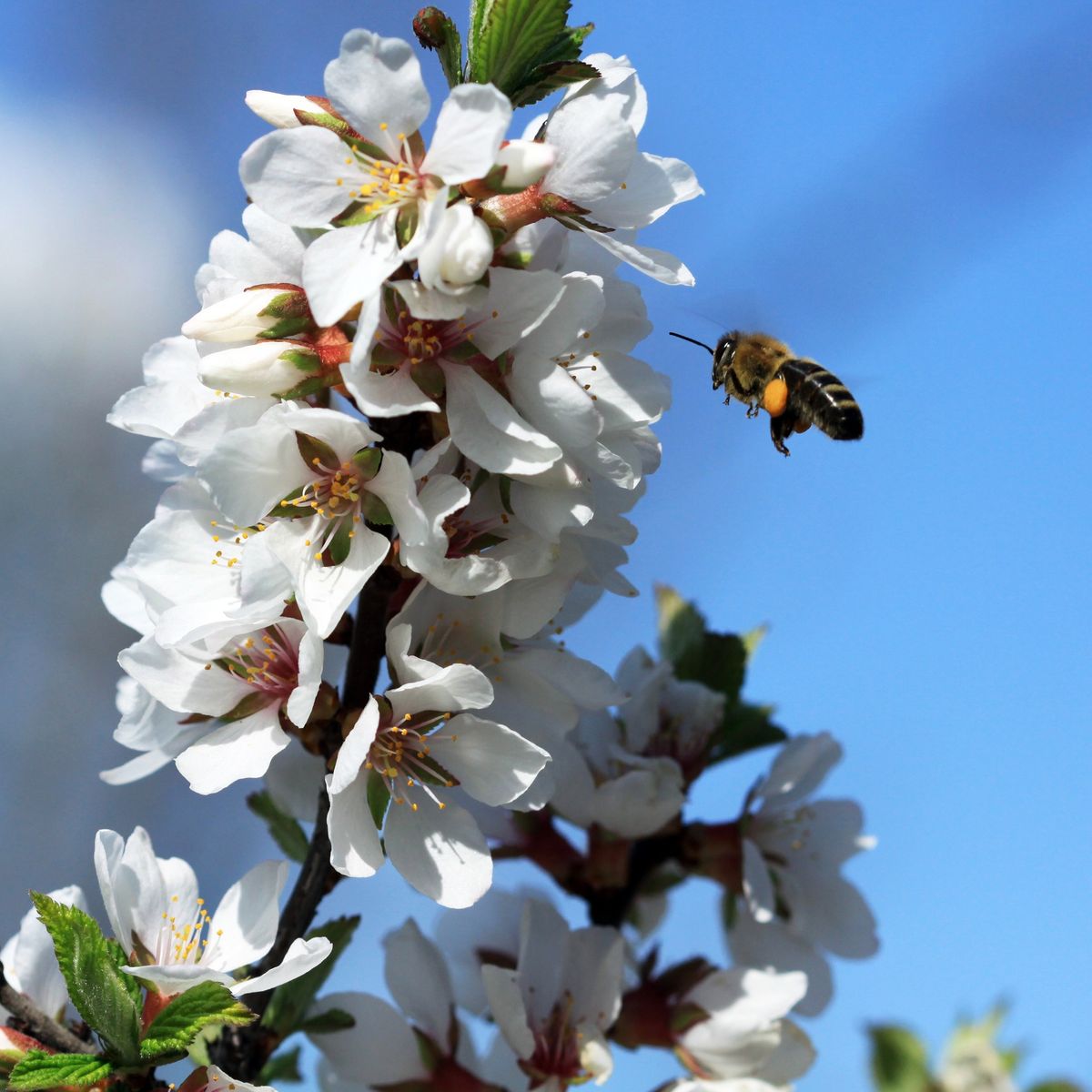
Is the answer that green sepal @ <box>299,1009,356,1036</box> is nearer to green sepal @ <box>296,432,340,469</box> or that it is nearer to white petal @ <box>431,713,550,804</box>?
white petal @ <box>431,713,550,804</box>

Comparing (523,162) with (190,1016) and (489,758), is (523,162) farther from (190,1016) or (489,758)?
(190,1016)

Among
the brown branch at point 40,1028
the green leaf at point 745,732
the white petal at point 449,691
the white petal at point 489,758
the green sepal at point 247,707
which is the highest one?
the green leaf at point 745,732

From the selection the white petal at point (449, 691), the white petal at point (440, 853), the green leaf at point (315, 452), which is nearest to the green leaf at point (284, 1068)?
the white petal at point (440, 853)

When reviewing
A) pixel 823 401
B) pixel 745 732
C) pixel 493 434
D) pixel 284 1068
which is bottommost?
pixel 284 1068

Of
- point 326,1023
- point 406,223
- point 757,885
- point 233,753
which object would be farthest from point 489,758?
point 757,885

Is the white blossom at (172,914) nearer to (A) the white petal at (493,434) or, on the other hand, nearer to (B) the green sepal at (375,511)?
(B) the green sepal at (375,511)

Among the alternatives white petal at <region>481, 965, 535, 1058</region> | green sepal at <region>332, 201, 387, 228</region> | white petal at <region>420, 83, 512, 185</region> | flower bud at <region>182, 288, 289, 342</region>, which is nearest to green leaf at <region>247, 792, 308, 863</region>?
white petal at <region>481, 965, 535, 1058</region>

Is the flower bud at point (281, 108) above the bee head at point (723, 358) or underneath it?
underneath
